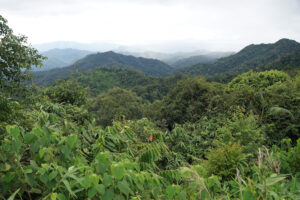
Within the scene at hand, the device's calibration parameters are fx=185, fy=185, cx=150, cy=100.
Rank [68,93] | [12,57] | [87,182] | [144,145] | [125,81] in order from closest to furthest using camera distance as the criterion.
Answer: [87,182]
[144,145]
[12,57]
[68,93]
[125,81]

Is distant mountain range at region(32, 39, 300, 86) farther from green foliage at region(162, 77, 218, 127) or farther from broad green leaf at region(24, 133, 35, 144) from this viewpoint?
broad green leaf at region(24, 133, 35, 144)

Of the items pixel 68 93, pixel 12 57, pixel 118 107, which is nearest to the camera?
→ pixel 12 57

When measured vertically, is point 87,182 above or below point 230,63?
below

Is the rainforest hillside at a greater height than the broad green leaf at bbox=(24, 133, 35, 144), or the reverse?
the broad green leaf at bbox=(24, 133, 35, 144)

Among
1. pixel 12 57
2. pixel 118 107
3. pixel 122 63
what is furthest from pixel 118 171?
pixel 122 63

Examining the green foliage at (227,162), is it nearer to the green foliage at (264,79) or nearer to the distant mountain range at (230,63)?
the green foliage at (264,79)

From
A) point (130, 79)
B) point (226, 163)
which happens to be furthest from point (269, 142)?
point (130, 79)

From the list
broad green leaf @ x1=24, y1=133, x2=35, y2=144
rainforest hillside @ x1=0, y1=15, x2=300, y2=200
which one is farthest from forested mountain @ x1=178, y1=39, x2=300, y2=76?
broad green leaf @ x1=24, y1=133, x2=35, y2=144


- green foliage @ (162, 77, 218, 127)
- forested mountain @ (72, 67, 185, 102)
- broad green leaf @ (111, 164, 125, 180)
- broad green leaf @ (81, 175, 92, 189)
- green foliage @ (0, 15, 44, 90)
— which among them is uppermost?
green foliage @ (0, 15, 44, 90)

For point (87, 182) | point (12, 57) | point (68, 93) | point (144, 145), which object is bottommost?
point (68, 93)

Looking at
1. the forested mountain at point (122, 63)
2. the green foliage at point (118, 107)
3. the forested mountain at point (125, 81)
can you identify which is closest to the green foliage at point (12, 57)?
the green foliage at point (118, 107)

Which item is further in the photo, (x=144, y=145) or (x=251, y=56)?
(x=251, y=56)

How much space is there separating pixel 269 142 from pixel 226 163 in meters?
4.06

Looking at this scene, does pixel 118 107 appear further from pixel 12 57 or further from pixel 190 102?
pixel 12 57
